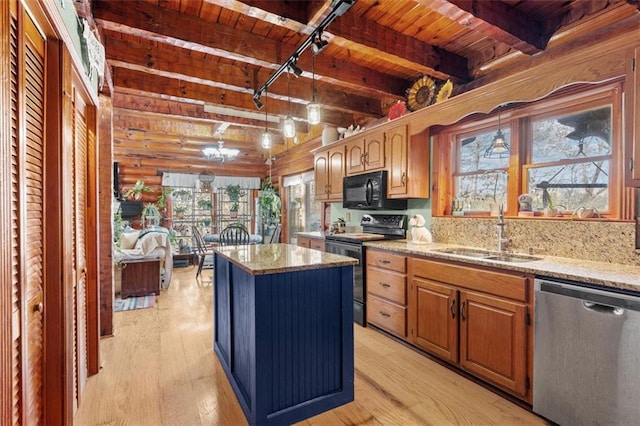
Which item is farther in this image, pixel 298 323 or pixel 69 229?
pixel 298 323

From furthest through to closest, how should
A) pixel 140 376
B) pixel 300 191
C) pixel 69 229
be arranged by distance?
pixel 300 191 → pixel 140 376 → pixel 69 229

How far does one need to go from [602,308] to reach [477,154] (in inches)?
70.2

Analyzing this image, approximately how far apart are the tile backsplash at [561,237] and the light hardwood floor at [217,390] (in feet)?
3.62

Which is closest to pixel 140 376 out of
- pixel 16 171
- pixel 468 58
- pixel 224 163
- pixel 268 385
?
pixel 268 385

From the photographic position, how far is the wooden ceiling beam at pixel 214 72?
283 centimetres

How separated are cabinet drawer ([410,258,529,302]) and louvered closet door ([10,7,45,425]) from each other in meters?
2.35

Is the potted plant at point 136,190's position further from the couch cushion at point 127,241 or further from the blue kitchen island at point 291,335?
the blue kitchen island at point 291,335

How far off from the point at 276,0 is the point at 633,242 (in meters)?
2.72

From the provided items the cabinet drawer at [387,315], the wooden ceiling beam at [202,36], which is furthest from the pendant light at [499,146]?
the cabinet drawer at [387,315]

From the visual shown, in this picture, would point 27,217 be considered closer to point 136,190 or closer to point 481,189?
point 481,189

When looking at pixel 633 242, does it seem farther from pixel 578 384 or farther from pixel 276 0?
pixel 276 0

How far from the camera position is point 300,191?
656cm

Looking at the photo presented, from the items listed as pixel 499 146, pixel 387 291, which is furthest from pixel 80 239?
pixel 499 146

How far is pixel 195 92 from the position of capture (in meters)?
3.71
